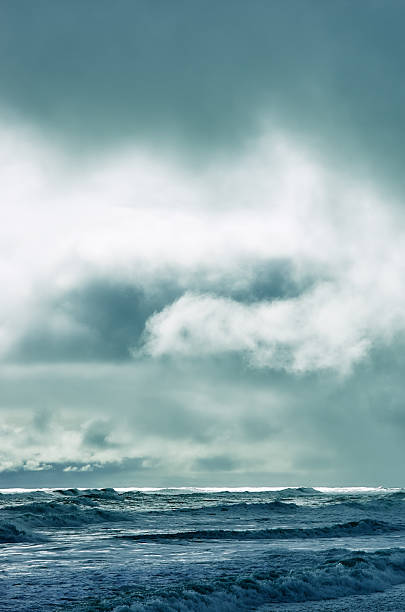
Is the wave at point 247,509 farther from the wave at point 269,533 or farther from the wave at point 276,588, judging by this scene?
the wave at point 276,588

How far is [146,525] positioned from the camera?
41656 mm

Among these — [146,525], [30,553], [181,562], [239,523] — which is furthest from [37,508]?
[181,562]

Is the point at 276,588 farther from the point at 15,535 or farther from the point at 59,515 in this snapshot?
the point at 59,515

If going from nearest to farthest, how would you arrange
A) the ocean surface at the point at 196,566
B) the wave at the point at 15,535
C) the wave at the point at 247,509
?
1. the ocean surface at the point at 196,566
2. the wave at the point at 15,535
3. the wave at the point at 247,509

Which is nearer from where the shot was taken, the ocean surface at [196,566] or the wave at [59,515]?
the ocean surface at [196,566]

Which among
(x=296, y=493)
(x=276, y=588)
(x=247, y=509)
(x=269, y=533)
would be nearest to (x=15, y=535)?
(x=269, y=533)

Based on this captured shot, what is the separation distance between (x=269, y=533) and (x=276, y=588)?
1893cm

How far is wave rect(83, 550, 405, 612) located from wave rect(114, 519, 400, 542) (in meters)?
12.5

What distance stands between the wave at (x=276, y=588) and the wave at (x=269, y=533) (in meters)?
12.5

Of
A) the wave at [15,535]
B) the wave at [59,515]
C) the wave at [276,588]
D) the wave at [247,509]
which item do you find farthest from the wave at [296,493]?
the wave at [276,588]

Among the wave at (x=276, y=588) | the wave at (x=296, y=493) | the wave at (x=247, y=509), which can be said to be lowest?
the wave at (x=276, y=588)

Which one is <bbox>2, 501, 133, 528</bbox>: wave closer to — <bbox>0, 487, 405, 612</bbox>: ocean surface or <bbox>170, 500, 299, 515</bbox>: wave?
<bbox>0, 487, 405, 612</bbox>: ocean surface

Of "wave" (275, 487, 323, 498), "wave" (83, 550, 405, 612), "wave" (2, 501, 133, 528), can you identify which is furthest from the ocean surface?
"wave" (275, 487, 323, 498)

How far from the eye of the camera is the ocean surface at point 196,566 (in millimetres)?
16828
